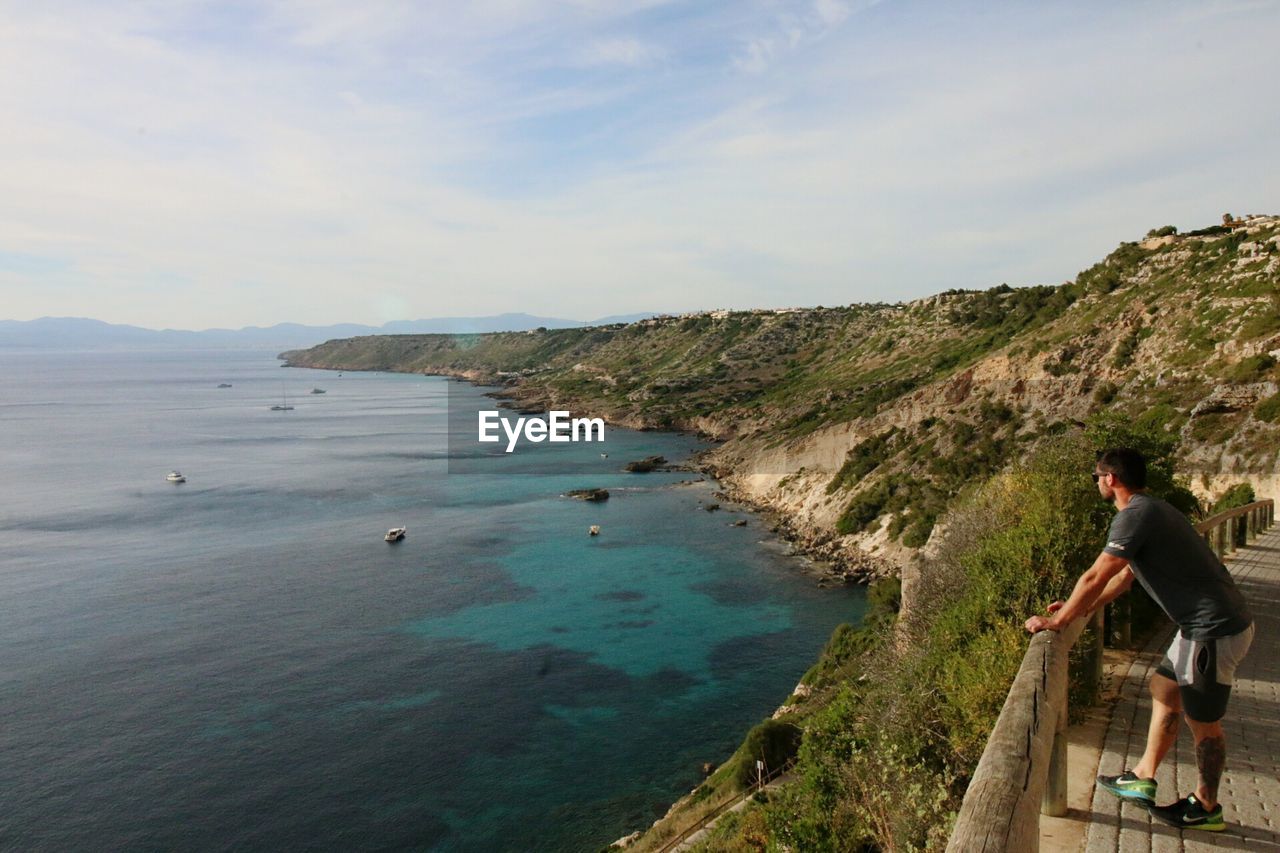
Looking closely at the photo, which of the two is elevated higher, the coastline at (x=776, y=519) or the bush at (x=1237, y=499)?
the bush at (x=1237, y=499)

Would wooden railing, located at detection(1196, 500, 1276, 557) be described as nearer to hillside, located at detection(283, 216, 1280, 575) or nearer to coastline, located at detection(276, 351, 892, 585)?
hillside, located at detection(283, 216, 1280, 575)

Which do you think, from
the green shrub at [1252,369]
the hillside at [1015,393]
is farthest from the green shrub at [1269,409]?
the green shrub at [1252,369]

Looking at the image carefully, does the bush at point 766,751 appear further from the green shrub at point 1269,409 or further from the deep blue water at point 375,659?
the green shrub at point 1269,409

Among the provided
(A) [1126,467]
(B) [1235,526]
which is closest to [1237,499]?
(B) [1235,526]

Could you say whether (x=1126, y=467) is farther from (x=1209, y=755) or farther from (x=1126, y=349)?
(x=1126, y=349)

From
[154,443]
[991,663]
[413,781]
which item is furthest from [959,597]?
[154,443]

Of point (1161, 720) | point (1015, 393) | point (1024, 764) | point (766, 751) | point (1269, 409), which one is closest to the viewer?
point (1024, 764)

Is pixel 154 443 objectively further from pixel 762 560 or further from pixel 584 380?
pixel 762 560
